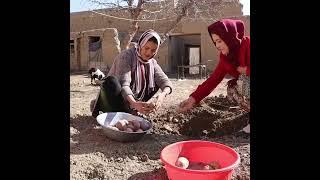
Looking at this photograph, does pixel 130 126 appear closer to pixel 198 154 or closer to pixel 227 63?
pixel 198 154

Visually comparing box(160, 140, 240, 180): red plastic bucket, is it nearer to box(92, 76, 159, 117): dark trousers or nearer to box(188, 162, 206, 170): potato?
box(188, 162, 206, 170): potato

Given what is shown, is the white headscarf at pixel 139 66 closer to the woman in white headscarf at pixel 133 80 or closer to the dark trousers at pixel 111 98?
the woman in white headscarf at pixel 133 80

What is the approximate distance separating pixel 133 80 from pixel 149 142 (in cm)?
66

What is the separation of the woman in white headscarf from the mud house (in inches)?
306

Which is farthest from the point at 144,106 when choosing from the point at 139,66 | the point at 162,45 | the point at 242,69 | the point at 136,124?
the point at 162,45

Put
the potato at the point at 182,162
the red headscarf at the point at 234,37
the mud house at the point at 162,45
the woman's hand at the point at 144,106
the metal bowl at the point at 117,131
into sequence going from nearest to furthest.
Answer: the potato at the point at 182,162
the red headscarf at the point at 234,37
the metal bowl at the point at 117,131
the woman's hand at the point at 144,106
the mud house at the point at 162,45

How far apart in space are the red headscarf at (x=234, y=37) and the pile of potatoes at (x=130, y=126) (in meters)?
0.83

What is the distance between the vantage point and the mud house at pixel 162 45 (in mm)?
11406

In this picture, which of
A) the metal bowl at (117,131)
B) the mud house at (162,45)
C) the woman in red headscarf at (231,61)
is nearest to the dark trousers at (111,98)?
the metal bowl at (117,131)
